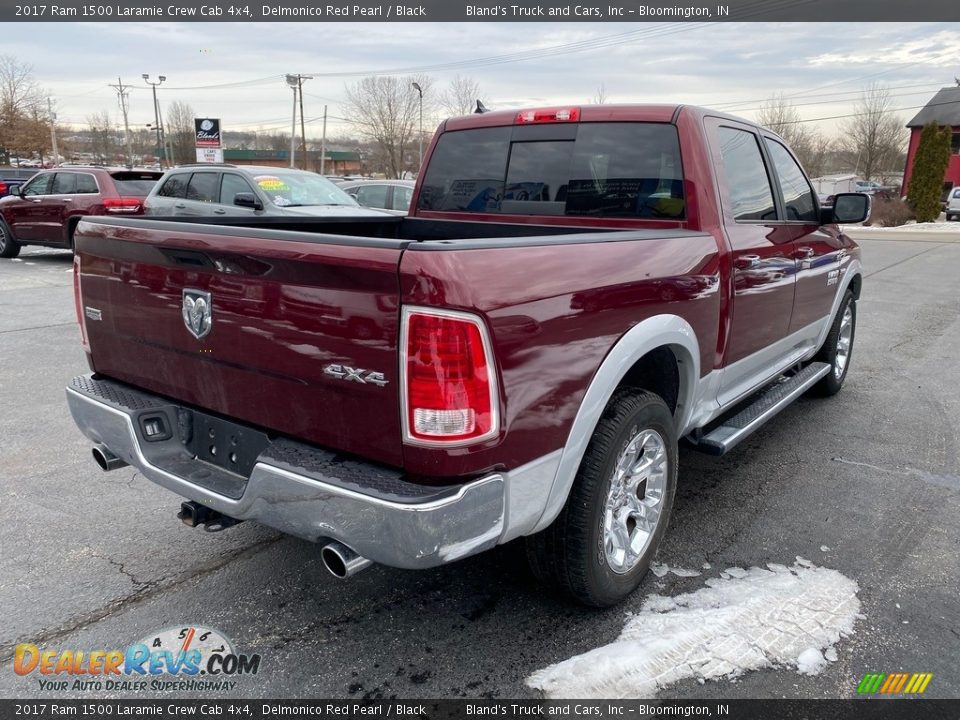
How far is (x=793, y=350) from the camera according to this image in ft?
15.3

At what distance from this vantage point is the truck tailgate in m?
2.04

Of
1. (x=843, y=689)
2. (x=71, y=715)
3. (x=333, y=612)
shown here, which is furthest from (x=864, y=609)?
(x=71, y=715)

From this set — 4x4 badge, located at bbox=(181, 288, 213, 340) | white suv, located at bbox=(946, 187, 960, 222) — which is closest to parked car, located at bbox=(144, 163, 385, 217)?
4x4 badge, located at bbox=(181, 288, 213, 340)

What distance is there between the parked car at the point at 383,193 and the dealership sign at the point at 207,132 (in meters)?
16.5

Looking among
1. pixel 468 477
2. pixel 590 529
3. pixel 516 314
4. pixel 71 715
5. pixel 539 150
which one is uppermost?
pixel 539 150

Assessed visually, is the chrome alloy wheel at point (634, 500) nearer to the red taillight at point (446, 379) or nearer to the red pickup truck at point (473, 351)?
the red pickup truck at point (473, 351)

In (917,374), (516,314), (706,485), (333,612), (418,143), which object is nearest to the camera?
(516,314)

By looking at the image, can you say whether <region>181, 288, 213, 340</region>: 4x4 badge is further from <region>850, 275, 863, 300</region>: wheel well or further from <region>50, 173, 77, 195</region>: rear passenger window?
<region>50, 173, 77, 195</region>: rear passenger window

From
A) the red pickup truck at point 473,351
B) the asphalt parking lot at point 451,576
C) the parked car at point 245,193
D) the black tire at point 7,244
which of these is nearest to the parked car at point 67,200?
the black tire at point 7,244

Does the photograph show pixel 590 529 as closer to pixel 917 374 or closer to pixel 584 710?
pixel 584 710

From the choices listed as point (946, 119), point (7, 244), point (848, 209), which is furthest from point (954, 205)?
point (7, 244)

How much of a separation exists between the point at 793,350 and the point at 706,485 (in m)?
1.24

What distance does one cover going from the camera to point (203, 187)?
442 inches

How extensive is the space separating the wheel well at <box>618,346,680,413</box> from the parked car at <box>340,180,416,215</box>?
35.2 ft
